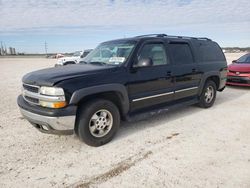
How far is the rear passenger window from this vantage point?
509cm

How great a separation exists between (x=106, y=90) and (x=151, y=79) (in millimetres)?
1129

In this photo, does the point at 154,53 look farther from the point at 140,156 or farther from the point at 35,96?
the point at 35,96

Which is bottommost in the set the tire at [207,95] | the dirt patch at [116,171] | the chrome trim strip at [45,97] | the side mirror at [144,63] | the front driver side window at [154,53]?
the dirt patch at [116,171]

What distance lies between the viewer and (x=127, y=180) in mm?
2961

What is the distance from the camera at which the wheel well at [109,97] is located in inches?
148

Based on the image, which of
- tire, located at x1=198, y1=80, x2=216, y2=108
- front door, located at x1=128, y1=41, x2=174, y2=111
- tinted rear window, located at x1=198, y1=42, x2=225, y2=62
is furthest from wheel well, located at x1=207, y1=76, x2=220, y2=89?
front door, located at x1=128, y1=41, x2=174, y2=111

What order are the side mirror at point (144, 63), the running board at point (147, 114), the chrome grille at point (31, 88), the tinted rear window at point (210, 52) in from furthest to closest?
the tinted rear window at point (210, 52), the running board at point (147, 114), the side mirror at point (144, 63), the chrome grille at point (31, 88)

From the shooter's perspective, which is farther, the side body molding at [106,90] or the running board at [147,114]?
the running board at [147,114]

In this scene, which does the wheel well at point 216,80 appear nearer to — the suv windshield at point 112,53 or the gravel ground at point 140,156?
the gravel ground at point 140,156

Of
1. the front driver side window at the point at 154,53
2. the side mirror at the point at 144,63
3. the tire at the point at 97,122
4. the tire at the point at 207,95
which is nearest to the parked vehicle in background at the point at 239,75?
the tire at the point at 207,95

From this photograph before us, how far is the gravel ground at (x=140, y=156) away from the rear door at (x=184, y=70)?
0.73 meters

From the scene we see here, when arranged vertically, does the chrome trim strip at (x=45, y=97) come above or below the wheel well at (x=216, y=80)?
above

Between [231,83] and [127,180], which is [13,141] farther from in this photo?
[231,83]

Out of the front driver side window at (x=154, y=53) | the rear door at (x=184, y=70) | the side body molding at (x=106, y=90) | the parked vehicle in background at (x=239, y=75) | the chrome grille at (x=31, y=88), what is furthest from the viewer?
the parked vehicle in background at (x=239, y=75)
